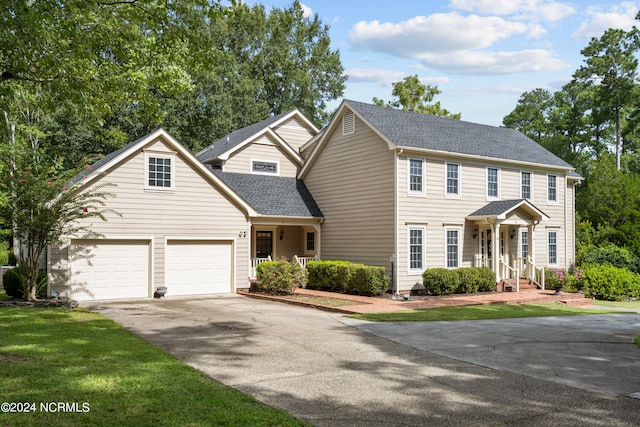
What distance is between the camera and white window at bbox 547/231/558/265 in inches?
1032

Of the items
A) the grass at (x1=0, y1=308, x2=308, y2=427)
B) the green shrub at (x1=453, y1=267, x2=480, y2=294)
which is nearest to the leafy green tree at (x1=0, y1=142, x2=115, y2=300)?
the grass at (x1=0, y1=308, x2=308, y2=427)

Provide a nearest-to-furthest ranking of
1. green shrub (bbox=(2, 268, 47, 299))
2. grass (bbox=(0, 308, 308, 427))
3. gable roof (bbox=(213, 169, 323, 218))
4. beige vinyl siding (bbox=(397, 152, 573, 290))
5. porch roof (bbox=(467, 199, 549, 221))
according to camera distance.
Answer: grass (bbox=(0, 308, 308, 427)), green shrub (bbox=(2, 268, 47, 299)), beige vinyl siding (bbox=(397, 152, 573, 290)), porch roof (bbox=(467, 199, 549, 221)), gable roof (bbox=(213, 169, 323, 218))

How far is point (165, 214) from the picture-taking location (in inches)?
786

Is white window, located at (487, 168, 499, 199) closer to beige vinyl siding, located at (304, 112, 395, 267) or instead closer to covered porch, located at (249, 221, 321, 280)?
beige vinyl siding, located at (304, 112, 395, 267)

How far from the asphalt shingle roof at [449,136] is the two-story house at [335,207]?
9 centimetres

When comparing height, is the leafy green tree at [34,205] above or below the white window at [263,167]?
below

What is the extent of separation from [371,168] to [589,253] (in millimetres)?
12980

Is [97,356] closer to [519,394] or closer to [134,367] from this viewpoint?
[134,367]

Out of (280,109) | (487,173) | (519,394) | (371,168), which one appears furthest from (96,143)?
(519,394)

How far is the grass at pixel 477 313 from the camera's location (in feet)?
49.7

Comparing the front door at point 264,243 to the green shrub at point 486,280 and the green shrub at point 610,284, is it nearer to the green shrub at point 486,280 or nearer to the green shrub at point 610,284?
the green shrub at point 486,280

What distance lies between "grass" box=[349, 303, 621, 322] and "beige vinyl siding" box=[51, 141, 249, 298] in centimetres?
765

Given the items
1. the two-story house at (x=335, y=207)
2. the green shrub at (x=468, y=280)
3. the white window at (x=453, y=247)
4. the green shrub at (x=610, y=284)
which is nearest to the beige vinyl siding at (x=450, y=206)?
the two-story house at (x=335, y=207)

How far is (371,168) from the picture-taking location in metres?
22.3
